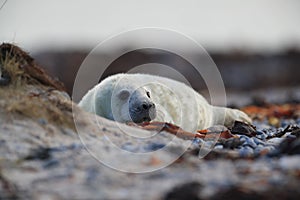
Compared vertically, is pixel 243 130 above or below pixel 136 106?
above

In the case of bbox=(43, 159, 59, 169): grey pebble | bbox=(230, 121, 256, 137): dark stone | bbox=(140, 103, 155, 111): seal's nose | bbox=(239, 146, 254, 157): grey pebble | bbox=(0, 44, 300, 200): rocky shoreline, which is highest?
bbox=(230, 121, 256, 137): dark stone

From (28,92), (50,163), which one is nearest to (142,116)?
(28,92)

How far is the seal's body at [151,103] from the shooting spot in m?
6.38

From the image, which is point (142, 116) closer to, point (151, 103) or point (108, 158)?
point (151, 103)

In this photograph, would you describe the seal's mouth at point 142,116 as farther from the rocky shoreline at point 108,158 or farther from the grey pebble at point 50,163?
the grey pebble at point 50,163

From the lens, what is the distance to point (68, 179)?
396 cm

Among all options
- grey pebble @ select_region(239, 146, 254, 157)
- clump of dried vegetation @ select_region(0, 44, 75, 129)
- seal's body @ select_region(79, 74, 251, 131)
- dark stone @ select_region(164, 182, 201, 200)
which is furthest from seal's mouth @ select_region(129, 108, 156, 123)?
dark stone @ select_region(164, 182, 201, 200)

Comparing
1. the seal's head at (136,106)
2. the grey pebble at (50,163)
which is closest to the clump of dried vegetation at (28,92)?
the grey pebble at (50,163)

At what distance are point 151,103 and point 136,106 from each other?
0.18 meters

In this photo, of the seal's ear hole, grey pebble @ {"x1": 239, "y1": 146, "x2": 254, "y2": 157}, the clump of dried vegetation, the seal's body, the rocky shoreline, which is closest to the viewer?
the rocky shoreline

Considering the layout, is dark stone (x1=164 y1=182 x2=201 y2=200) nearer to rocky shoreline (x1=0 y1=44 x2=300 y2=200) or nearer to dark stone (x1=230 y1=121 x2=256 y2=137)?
rocky shoreline (x1=0 y1=44 x2=300 y2=200)

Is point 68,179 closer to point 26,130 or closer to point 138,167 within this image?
point 138,167

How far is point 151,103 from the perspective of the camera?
6242 mm

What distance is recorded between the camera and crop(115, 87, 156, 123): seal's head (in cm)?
625
